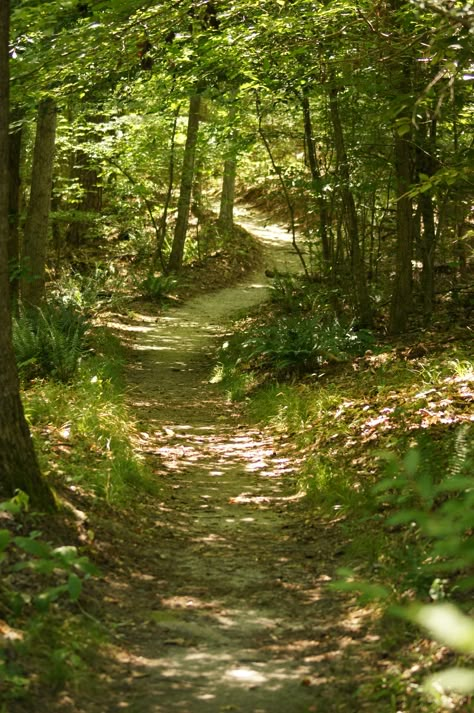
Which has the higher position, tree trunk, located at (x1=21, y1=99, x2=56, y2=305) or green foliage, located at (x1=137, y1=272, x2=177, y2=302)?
tree trunk, located at (x1=21, y1=99, x2=56, y2=305)

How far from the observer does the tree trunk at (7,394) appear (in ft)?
15.6

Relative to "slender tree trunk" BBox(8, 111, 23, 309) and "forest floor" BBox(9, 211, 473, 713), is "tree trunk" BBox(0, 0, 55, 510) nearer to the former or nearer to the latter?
"forest floor" BBox(9, 211, 473, 713)

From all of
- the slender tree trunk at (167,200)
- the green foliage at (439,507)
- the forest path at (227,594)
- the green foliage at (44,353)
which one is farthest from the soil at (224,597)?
the slender tree trunk at (167,200)

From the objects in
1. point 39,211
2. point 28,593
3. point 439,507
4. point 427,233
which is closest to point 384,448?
point 439,507

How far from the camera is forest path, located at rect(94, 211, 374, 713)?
385 centimetres

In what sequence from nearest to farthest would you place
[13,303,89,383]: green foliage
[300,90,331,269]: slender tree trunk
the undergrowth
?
the undergrowth → [13,303,89,383]: green foliage → [300,90,331,269]: slender tree trunk

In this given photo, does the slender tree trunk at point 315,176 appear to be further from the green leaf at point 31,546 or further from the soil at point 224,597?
the green leaf at point 31,546

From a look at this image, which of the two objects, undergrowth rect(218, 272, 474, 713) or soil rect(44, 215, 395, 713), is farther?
soil rect(44, 215, 395, 713)

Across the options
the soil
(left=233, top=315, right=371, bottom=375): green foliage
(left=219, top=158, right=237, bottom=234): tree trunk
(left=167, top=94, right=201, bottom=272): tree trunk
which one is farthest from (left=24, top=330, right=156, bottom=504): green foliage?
(left=219, top=158, right=237, bottom=234): tree trunk

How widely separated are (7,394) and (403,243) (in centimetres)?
722

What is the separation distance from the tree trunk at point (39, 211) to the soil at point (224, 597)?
11.9ft

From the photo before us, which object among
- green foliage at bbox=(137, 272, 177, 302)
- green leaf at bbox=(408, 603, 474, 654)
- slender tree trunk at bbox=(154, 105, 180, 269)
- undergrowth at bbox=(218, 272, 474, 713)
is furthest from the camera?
slender tree trunk at bbox=(154, 105, 180, 269)

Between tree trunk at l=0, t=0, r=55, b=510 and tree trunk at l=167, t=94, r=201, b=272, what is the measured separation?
14.5 m

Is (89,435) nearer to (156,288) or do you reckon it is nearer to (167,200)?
(156,288)
